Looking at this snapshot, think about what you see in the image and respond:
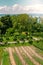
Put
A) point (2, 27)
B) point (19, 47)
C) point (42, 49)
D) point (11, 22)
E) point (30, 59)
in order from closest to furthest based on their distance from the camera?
1. point (30, 59)
2. point (42, 49)
3. point (19, 47)
4. point (2, 27)
5. point (11, 22)

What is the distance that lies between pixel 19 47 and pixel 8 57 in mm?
5826

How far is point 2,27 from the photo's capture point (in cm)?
3691

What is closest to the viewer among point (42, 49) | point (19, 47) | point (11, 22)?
point (42, 49)

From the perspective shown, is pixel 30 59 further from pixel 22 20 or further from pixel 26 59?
pixel 22 20

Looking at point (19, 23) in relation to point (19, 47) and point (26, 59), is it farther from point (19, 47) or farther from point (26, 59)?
point (26, 59)

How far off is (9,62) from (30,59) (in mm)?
2169

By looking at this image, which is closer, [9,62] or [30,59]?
[9,62]

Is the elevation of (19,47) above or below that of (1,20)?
below

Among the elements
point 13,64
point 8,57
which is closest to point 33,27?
point 8,57

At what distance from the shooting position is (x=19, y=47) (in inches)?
955

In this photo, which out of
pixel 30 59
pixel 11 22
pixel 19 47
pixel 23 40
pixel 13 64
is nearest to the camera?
pixel 13 64

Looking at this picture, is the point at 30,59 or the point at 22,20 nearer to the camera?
the point at 30,59

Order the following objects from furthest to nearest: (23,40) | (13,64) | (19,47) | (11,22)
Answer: (11,22)
(23,40)
(19,47)
(13,64)

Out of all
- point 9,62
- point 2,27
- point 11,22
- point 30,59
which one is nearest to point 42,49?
point 30,59
